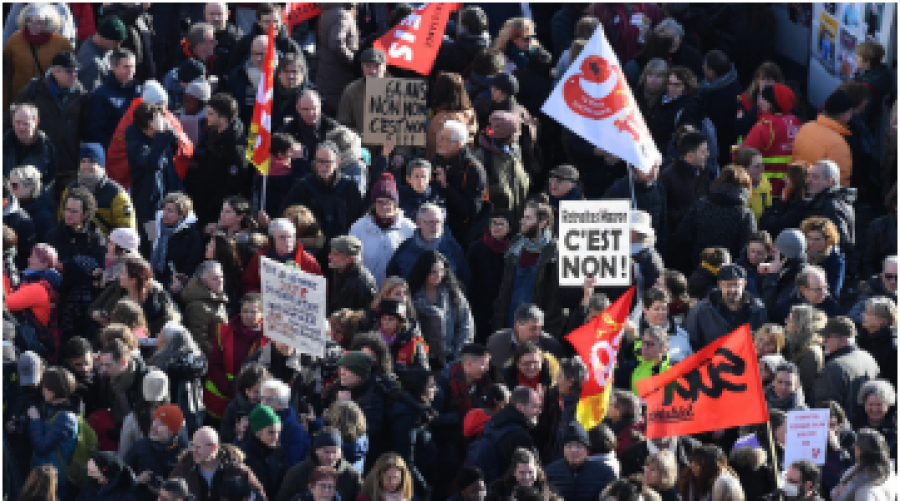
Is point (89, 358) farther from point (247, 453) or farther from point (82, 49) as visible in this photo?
point (82, 49)

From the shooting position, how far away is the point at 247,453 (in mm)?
11164

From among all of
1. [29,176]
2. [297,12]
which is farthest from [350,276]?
[297,12]

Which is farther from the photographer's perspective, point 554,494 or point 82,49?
point 82,49

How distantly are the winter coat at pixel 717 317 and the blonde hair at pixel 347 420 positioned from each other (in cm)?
272

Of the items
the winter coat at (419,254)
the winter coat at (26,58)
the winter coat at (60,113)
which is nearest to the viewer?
the winter coat at (419,254)

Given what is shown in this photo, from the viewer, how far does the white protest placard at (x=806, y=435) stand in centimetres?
1116

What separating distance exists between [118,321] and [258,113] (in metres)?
2.20

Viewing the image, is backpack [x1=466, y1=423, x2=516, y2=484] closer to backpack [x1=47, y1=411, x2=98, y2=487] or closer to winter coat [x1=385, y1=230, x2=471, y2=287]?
winter coat [x1=385, y1=230, x2=471, y2=287]

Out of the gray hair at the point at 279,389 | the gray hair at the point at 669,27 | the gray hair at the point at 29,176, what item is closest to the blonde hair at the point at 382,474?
the gray hair at the point at 279,389

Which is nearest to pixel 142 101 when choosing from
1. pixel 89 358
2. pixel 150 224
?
pixel 150 224

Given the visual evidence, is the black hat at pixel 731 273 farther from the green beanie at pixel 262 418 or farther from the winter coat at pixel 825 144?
the green beanie at pixel 262 418

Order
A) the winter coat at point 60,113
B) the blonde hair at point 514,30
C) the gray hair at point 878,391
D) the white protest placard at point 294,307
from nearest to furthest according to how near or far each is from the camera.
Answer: the white protest placard at point 294,307
the gray hair at point 878,391
the winter coat at point 60,113
the blonde hair at point 514,30

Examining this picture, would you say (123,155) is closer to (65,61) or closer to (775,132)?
(65,61)

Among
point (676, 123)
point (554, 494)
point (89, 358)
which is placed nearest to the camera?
point (554, 494)
